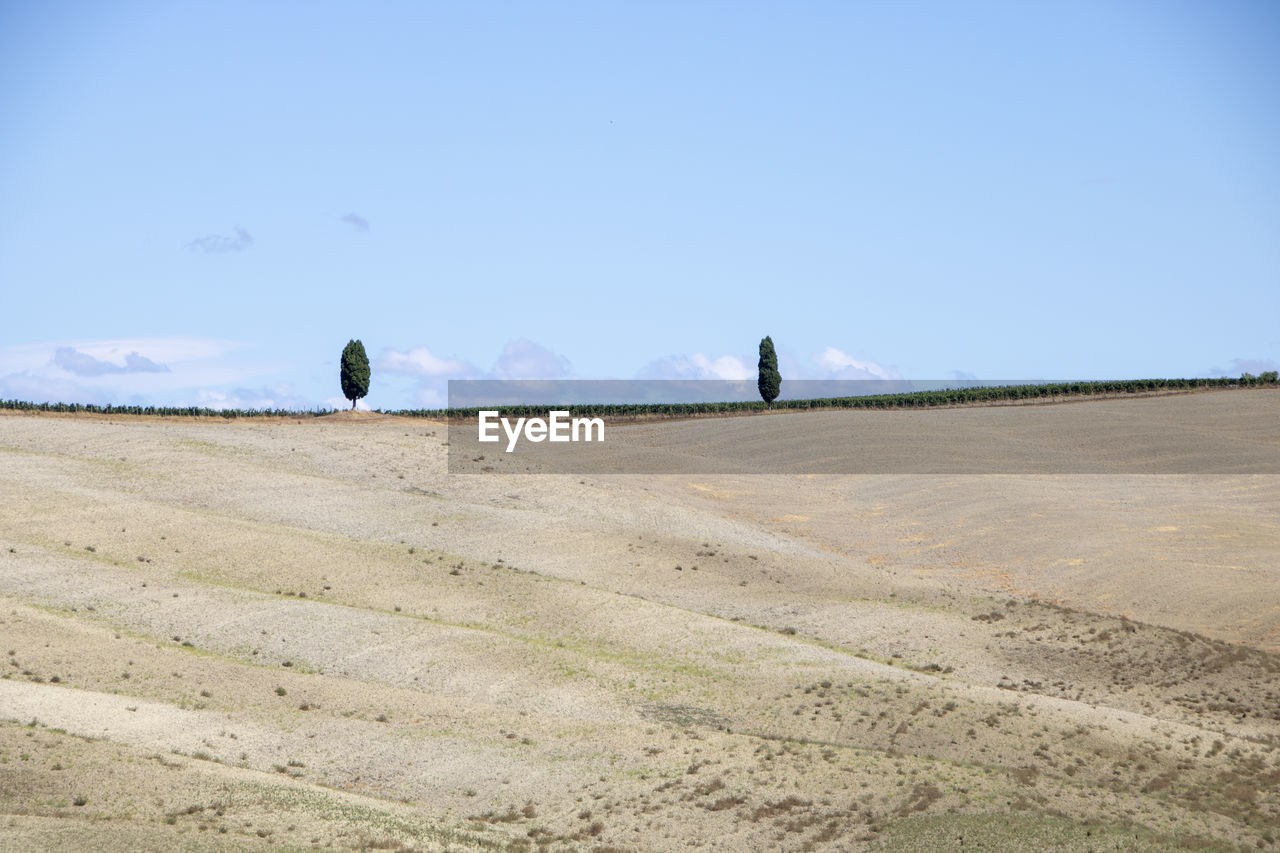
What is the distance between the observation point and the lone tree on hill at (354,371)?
104m

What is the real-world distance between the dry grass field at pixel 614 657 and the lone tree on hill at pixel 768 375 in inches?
2306

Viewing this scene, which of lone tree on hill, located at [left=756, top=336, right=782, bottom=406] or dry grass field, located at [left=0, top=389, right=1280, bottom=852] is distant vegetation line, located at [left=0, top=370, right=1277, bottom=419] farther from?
dry grass field, located at [left=0, top=389, right=1280, bottom=852]

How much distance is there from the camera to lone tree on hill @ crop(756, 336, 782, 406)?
131 m

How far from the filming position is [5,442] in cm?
6981

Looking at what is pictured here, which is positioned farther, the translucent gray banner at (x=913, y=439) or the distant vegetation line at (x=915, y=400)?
the distant vegetation line at (x=915, y=400)

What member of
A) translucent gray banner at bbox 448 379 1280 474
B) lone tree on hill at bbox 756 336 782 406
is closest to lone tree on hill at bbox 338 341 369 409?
translucent gray banner at bbox 448 379 1280 474

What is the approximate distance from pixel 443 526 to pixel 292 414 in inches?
1576

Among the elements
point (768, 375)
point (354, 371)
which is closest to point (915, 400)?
point (768, 375)

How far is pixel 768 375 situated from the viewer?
131375 mm

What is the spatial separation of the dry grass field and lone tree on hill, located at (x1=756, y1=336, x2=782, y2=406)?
192 feet

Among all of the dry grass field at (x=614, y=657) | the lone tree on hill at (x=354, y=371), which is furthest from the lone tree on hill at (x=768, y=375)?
the dry grass field at (x=614, y=657)

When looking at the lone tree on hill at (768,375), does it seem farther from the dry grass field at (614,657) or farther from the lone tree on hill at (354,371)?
the dry grass field at (614,657)

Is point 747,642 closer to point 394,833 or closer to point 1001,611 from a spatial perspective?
point 1001,611

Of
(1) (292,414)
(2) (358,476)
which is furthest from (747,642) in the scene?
(1) (292,414)
